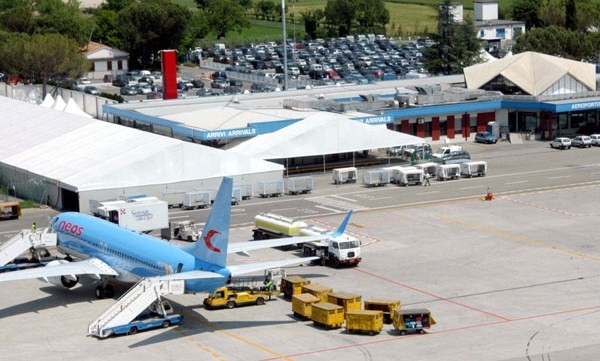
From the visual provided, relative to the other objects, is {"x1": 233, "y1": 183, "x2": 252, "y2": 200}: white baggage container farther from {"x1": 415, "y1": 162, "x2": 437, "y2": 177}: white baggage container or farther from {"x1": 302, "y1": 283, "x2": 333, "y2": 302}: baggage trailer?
{"x1": 302, "y1": 283, "x2": 333, "y2": 302}: baggage trailer

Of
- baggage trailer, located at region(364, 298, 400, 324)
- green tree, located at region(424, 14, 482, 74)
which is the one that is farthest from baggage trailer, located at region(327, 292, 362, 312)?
green tree, located at region(424, 14, 482, 74)

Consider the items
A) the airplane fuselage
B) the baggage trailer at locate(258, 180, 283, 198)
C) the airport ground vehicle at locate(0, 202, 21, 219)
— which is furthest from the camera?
the baggage trailer at locate(258, 180, 283, 198)

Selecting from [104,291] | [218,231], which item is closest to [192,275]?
[218,231]

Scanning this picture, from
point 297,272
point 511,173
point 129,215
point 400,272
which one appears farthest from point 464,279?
point 511,173

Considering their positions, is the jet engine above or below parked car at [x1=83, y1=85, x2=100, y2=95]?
below

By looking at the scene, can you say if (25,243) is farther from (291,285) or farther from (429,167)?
(429,167)

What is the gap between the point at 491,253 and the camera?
8375 centimetres

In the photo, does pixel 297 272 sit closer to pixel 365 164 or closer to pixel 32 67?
pixel 365 164

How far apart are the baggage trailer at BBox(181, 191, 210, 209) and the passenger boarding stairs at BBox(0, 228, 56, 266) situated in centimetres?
2408

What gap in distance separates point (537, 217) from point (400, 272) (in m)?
22.4

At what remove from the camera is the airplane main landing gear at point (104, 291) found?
2874 inches

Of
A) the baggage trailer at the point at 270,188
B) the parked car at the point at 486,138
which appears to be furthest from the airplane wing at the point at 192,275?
the parked car at the point at 486,138

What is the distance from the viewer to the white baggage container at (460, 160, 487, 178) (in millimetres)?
115750

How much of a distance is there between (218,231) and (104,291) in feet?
43.1
